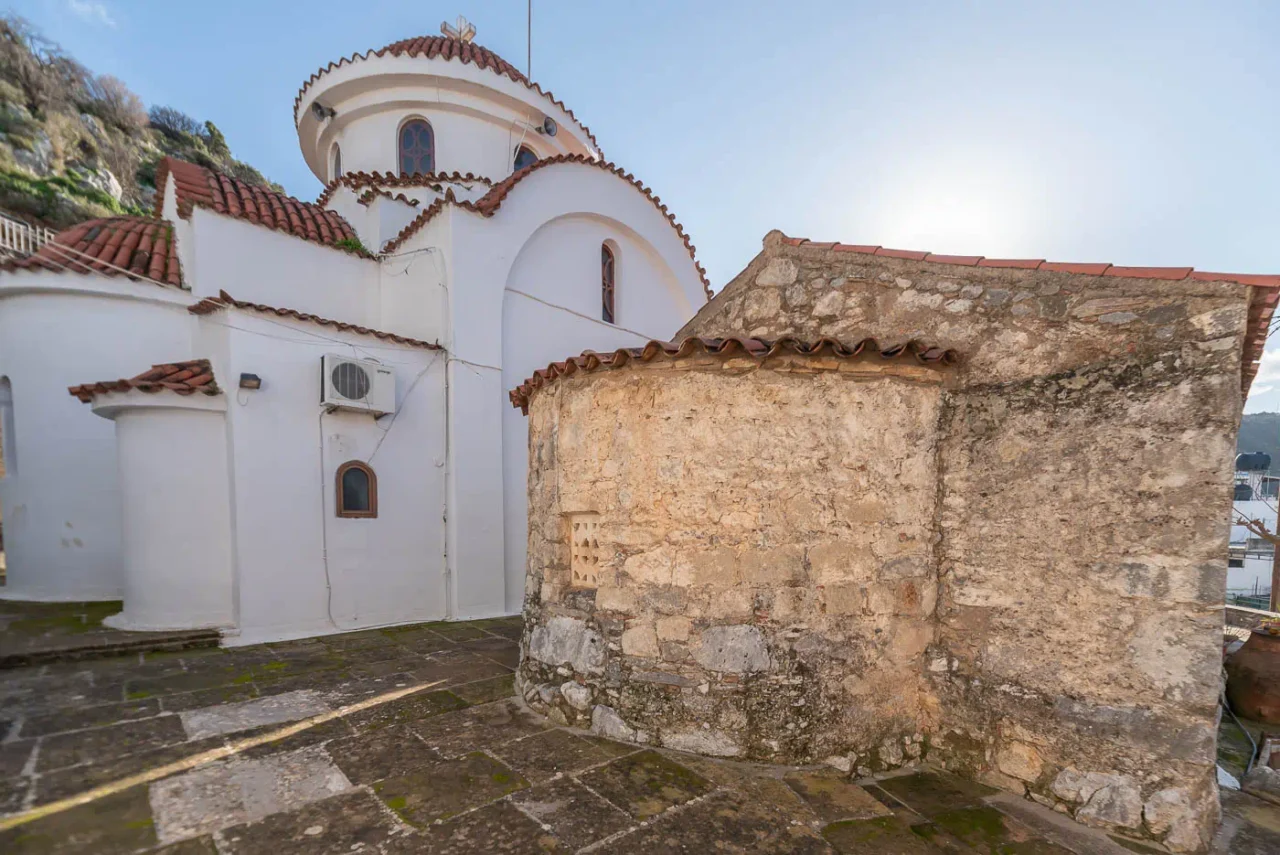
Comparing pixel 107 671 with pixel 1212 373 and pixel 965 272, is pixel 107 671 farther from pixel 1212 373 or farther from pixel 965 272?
pixel 1212 373

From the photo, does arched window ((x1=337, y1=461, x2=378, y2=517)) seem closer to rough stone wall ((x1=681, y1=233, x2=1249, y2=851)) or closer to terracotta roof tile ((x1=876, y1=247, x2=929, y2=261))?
rough stone wall ((x1=681, y1=233, x2=1249, y2=851))

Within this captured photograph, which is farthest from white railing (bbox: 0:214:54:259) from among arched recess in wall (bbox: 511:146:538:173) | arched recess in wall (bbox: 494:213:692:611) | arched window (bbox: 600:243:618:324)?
arched window (bbox: 600:243:618:324)

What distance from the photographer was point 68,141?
1631 centimetres

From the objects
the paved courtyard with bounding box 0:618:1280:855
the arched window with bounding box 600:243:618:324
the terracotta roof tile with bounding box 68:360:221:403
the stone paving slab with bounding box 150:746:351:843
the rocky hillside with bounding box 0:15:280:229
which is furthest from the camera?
the rocky hillside with bounding box 0:15:280:229

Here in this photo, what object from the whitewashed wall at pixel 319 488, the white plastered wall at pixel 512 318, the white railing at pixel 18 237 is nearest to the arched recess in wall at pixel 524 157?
the white plastered wall at pixel 512 318

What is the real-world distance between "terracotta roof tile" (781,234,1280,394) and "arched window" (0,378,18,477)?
9.99m

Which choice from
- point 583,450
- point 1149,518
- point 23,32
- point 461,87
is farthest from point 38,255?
point 23,32

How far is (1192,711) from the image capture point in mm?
2516

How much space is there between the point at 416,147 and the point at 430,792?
10191 mm

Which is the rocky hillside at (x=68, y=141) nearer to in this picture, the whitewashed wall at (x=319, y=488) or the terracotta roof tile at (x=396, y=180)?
the terracotta roof tile at (x=396, y=180)

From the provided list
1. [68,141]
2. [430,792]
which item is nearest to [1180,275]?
[430,792]

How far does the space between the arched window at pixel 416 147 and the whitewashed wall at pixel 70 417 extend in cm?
446

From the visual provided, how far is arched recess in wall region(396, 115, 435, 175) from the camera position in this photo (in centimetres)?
977

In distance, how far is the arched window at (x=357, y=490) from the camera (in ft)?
20.4
